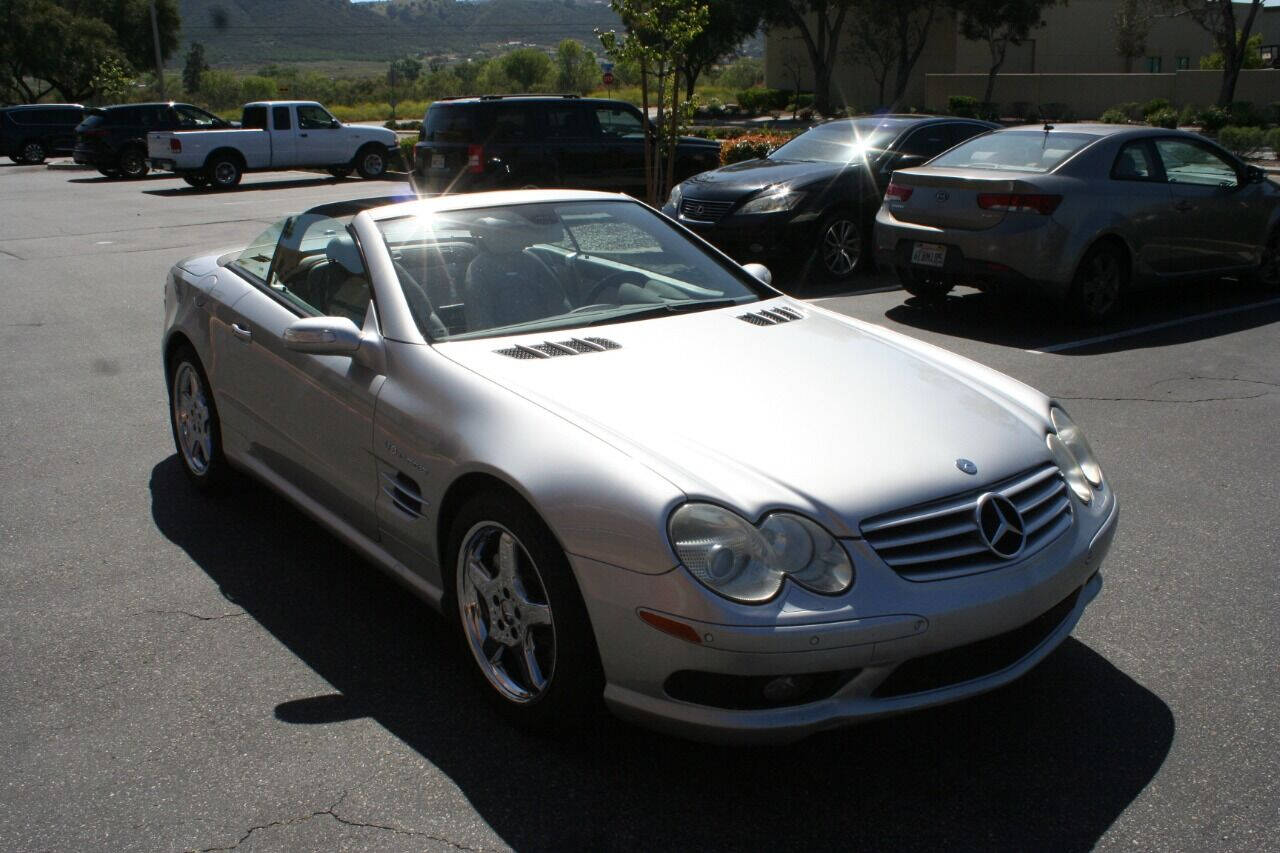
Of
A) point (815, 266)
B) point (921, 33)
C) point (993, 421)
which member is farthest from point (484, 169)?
point (921, 33)

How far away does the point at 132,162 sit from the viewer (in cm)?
2878

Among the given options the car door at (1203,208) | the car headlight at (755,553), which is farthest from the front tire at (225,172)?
the car headlight at (755,553)

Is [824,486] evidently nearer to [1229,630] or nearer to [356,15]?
[1229,630]

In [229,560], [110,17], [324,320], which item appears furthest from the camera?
[110,17]

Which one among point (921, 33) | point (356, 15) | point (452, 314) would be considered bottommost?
point (452, 314)

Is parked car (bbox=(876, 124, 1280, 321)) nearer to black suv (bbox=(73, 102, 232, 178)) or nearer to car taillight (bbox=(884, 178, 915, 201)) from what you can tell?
car taillight (bbox=(884, 178, 915, 201))

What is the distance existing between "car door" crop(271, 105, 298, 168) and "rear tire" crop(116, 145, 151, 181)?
14.4 feet

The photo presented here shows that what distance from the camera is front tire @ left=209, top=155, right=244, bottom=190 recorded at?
25828 mm

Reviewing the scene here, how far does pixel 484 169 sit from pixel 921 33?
41.1 metres

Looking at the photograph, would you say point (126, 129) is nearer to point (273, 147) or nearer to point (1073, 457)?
point (273, 147)

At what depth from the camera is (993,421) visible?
3613mm

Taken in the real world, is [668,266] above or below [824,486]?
above

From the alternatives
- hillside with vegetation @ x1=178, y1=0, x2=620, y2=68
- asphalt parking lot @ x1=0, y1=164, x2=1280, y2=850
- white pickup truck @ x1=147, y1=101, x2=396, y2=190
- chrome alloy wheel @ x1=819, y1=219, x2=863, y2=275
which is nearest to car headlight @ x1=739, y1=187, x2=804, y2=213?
chrome alloy wheel @ x1=819, y1=219, x2=863, y2=275

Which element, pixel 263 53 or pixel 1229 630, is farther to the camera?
pixel 263 53
